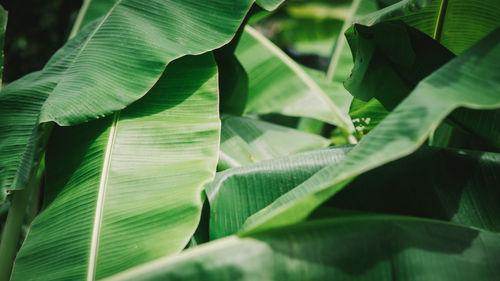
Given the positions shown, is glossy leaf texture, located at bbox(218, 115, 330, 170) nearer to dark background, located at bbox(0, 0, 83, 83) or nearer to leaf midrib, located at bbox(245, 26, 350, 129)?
leaf midrib, located at bbox(245, 26, 350, 129)

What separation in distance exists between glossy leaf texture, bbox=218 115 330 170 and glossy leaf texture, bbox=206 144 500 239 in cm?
29

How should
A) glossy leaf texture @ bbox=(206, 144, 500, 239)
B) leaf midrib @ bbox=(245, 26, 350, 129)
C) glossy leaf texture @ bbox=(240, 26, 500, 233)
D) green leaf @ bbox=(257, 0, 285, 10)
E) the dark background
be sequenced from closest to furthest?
glossy leaf texture @ bbox=(240, 26, 500, 233)
glossy leaf texture @ bbox=(206, 144, 500, 239)
green leaf @ bbox=(257, 0, 285, 10)
leaf midrib @ bbox=(245, 26, 350, 129)
the dark background

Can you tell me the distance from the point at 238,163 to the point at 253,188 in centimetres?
31

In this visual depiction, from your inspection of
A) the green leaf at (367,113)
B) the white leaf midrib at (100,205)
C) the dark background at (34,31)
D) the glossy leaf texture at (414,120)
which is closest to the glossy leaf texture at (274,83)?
the green leaf at (367,113)

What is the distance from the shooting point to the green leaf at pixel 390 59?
2.57 feet

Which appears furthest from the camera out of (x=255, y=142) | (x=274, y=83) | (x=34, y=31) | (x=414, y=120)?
(x=34, y=31)

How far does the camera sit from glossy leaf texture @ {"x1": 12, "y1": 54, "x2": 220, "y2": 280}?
0.71m

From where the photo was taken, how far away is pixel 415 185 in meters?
0.65

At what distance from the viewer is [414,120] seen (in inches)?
18.5

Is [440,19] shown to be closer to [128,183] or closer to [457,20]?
[457,20]

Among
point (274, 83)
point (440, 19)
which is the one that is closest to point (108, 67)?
point (274, 83)

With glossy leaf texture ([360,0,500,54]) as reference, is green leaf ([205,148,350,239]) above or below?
below

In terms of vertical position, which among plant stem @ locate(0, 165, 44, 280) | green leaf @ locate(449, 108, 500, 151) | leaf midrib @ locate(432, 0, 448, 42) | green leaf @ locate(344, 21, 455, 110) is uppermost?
leaf midrib @ locate(432, 0, 448, 42)

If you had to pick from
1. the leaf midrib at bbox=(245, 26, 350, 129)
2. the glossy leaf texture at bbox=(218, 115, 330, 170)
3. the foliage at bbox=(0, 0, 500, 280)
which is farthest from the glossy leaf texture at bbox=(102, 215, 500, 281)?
the leaf midrib at bbox=(245, 26, 350, 129)
